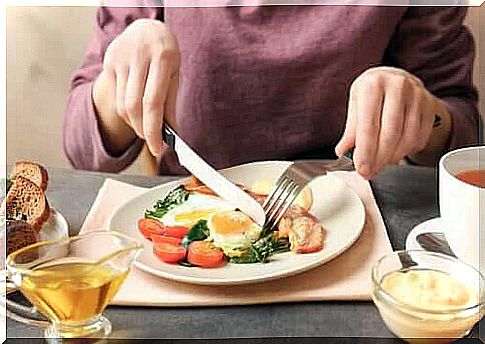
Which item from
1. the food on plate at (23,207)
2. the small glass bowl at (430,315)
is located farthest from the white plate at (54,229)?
the small glass bowl at (430,315)

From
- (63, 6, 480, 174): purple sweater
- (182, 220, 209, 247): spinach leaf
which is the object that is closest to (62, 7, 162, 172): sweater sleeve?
(63, 6, 480, 174): purple sweater

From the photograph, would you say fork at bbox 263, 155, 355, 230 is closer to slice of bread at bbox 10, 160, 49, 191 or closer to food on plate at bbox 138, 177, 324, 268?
food on plate at bbox 138, 177, 324, 268

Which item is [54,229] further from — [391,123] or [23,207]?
[391,123]

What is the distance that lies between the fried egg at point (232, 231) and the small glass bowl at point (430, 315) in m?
0.07

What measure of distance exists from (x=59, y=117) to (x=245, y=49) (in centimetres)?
12

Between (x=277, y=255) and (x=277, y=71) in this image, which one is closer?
(x=277, y=255)

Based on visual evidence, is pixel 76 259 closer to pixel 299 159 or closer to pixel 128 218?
pixel 128 218

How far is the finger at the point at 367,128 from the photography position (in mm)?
478

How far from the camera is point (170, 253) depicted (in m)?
0.43

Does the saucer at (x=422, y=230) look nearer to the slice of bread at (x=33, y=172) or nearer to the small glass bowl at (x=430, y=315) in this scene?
the small glass bowl at (x=430, y=315)

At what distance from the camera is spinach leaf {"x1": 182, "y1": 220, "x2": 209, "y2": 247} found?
44 cm

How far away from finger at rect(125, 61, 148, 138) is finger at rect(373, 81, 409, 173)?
0.12m

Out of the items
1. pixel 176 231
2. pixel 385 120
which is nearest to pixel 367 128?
pixel 385 120

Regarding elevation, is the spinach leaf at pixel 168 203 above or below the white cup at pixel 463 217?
below
